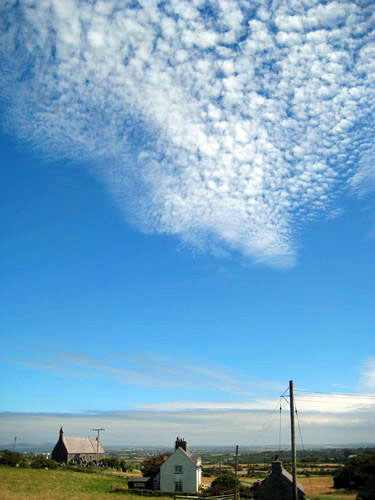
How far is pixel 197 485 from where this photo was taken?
60312 millimetres

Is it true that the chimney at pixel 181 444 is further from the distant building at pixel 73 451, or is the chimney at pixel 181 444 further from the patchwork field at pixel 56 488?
the distant building at pixel 73 451

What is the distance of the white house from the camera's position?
59.5 m

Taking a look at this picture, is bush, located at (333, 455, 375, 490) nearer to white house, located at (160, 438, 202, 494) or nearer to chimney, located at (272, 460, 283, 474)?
white house, located at (160, 438, 202, 494)

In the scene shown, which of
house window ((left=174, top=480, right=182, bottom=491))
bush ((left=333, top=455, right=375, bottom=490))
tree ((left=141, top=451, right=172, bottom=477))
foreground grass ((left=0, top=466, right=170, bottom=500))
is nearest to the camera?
foreground grass ((left=0, top=466, right=170, bottom=500))

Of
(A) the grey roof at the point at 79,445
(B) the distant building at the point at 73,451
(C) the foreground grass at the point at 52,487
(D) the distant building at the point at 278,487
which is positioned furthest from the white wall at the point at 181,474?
(A) the grey roof at the point at 79,445

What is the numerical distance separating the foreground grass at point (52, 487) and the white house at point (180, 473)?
24.8 ft

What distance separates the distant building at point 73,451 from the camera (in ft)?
369

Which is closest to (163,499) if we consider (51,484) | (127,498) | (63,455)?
(127,498)

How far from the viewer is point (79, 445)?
389 ft

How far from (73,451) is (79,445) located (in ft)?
13.3

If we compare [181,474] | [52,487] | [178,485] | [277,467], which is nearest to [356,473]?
[181,474]

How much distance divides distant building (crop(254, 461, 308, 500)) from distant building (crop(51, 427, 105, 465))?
8046cm

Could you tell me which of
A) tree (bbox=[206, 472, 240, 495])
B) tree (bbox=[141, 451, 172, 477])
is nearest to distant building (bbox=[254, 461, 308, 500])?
tree (bbox=[206, 472, 240, 495])

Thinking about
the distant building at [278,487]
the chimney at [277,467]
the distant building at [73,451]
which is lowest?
the distant building at [73,451]
